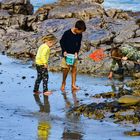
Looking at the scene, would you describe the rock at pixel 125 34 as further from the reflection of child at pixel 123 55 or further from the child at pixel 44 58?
the child at pixel 44 58

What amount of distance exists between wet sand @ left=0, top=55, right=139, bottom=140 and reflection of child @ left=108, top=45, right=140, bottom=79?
0.99 meters

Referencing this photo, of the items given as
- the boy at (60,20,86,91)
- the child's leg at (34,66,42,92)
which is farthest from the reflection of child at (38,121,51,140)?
the boy at (60,20,86,91)

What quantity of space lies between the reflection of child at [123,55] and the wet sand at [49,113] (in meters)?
0.99

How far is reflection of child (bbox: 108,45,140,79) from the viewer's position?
18.2 m

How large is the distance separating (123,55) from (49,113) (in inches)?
284

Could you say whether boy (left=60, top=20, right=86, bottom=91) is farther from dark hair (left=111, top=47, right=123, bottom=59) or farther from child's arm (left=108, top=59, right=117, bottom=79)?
dark hair (left=111, top=47, right=123, bottom=59)

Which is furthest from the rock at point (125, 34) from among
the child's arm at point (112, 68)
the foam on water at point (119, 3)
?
the foam on water at point (119, 3)

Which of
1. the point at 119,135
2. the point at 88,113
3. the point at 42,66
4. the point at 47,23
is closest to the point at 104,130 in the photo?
the point at 119,135

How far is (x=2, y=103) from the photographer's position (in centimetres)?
1295

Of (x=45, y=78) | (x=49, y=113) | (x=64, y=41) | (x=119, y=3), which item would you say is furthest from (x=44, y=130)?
(x=119, y=3)

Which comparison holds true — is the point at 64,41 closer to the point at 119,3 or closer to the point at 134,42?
the point at 134,42

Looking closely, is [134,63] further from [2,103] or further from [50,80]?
[2,103]

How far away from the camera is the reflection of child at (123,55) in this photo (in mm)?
18172

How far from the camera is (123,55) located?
1859 cm
